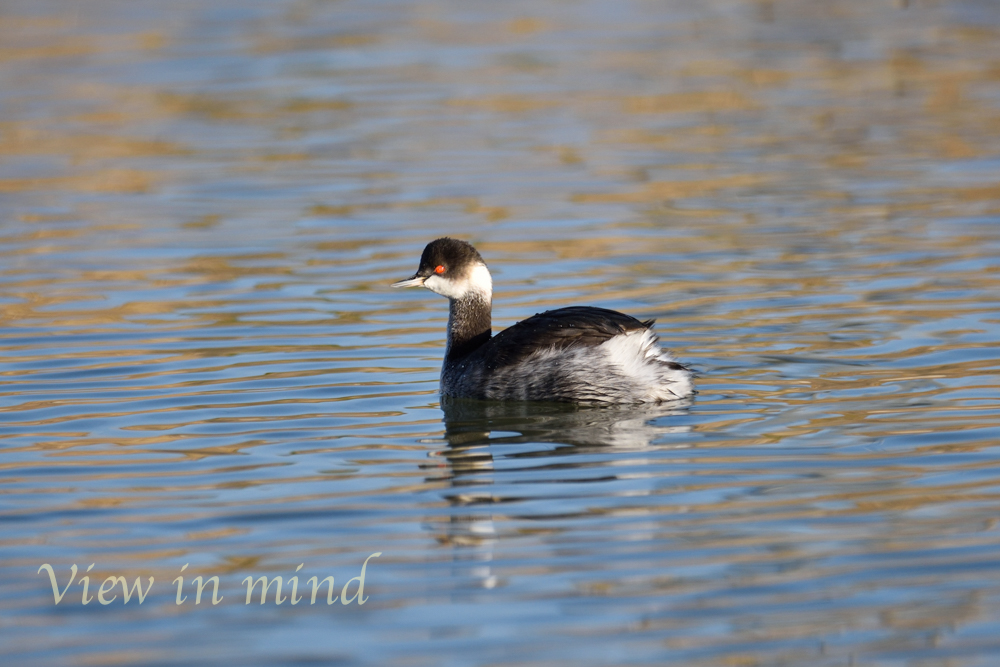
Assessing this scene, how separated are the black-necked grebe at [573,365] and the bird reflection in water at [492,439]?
0.25ft

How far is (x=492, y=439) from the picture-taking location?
801cm

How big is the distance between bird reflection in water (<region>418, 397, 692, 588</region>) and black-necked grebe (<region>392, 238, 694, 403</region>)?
76 millimetres

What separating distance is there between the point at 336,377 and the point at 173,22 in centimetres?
1892

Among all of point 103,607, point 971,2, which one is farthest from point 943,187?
point 971,2

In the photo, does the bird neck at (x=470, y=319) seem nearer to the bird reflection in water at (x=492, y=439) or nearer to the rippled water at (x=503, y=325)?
the rippled water at (x=503, y=325)

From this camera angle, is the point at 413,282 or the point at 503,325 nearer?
the point at 413,282

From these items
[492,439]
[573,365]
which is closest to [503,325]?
[573,365]

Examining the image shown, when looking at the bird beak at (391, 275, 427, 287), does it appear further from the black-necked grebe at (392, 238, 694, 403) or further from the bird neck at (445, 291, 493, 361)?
the black-necked grebe at (392, 238, 694, 403)

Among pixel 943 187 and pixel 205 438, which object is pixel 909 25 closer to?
pixel 943 187

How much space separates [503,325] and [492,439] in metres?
2.78

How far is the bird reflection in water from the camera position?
634 centimetres

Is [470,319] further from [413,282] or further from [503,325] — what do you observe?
[503,325]

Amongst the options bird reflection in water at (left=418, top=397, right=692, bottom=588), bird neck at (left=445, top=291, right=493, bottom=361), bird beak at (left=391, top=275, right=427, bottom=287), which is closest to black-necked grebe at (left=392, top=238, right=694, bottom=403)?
bird reflection in water at (left=418, top=397, right=692, bottom=588)

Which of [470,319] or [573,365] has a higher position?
[470,319]
